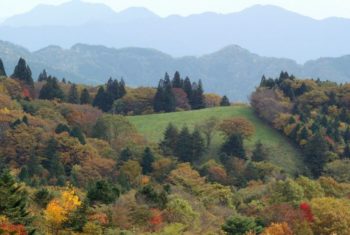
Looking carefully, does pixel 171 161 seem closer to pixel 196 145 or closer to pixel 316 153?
pixel 196 145

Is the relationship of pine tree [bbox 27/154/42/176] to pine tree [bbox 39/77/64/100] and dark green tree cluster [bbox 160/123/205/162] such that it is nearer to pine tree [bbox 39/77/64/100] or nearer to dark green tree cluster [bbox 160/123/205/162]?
dark green tree cluster [bbox 160/123/205/162]

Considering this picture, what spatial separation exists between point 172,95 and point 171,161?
35.1m

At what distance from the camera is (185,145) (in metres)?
81.6

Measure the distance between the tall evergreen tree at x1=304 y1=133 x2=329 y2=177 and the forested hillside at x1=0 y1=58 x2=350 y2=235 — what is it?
14 cm

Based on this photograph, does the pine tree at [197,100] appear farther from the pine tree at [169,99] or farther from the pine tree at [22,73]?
the pine tree at [22,73]

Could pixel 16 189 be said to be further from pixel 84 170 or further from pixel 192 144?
pixel 192 144

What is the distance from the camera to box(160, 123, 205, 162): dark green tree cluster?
81438 millimetres

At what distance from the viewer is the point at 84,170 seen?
66625mm

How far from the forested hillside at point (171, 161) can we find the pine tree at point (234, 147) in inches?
5.3

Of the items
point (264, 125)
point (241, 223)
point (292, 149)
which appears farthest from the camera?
point (264, 125)

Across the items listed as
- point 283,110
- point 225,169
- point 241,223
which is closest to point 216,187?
point 225,169

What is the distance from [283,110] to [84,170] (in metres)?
41.1

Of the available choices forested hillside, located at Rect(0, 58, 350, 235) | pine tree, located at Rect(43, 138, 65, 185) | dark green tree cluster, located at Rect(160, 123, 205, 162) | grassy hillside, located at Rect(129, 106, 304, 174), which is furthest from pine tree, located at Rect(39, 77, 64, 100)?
pine tree, located at Rect(43, 138, 65, 185)

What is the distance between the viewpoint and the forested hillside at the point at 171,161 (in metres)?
39.1
